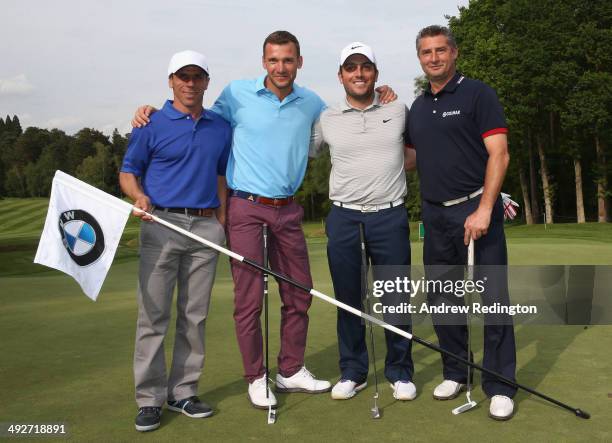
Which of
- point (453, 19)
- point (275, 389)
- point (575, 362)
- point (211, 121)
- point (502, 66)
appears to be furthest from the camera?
point (453, 19)

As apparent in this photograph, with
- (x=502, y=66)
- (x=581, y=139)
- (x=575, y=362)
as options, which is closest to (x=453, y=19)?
(x=502, y=66)

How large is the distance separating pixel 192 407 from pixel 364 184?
1859 millimetres

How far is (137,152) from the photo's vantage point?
4125 mm

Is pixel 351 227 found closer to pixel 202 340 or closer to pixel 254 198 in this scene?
pixel 254 198

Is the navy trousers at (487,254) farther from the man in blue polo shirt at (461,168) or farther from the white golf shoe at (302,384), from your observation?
→ the white golf shoe at (302,384)

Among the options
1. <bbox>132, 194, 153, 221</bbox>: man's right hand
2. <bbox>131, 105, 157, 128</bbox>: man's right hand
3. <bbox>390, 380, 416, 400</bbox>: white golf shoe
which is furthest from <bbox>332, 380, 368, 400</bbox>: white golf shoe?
<bbox>131, 105, 157, 128</bbox>: man's right hand

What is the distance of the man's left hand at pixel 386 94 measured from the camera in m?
4.52

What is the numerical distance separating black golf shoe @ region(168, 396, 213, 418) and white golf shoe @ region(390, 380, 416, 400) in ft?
4.01

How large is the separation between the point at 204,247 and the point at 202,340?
639 millimetres

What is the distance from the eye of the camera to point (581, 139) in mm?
33656

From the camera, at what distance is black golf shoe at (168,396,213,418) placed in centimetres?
385

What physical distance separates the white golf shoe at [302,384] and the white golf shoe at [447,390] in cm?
75

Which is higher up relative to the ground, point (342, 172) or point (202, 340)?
point (342, 172)

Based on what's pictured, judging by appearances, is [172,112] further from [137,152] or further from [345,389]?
[345,389]
